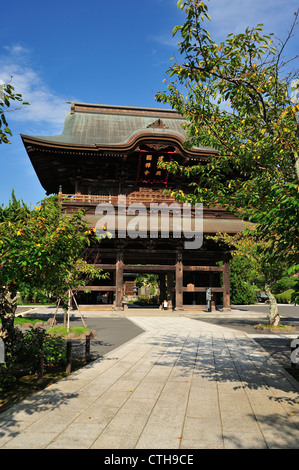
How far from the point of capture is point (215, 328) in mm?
15820

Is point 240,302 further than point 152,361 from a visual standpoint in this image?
Result: Yes

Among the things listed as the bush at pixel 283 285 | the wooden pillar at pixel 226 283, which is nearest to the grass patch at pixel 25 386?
the wooden pillar at pixel 226 283

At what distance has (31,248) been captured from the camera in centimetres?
556

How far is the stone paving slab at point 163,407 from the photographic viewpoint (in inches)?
169

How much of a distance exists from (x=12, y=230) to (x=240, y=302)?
34.1m

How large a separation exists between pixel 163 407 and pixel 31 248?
323 cm

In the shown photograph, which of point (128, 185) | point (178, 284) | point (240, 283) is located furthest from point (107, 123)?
point (240, 283)

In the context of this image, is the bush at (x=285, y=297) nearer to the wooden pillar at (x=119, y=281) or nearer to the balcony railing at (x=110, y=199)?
the balcony railing at (x=110, y=199)

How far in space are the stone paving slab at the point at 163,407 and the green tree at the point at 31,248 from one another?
1976 millimetres

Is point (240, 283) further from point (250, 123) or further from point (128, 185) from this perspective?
point (250, 123)

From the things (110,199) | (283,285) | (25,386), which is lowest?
(25,386)
